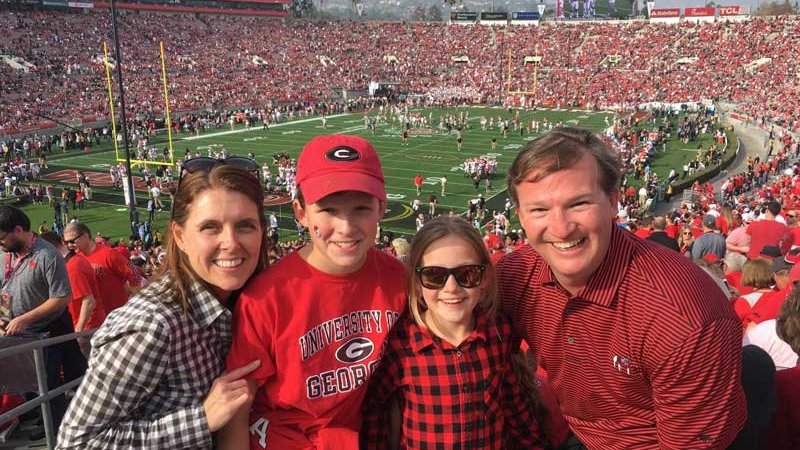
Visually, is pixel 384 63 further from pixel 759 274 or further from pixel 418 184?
pixel 759 274

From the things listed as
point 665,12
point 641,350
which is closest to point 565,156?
point 641,350

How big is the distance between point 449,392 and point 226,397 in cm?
80

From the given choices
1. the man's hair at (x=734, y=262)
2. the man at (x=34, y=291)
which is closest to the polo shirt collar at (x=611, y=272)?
the man at (x=34, y=291)

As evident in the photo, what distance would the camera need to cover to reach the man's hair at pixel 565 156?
1.94 metres

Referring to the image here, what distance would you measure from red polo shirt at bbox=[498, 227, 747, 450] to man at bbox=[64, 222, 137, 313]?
178 inches

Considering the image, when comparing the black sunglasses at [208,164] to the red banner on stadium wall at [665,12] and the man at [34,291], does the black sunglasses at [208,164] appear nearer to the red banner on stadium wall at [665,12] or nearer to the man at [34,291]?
the man at [34,291]

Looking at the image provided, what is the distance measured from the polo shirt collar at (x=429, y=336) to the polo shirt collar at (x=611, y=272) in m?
0.39

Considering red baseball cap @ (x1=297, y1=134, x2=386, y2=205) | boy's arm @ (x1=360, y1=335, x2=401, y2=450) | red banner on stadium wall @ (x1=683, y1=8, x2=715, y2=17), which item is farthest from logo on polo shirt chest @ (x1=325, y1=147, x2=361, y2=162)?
red banner on stadium wall @ (x1=683, y1=8, x2=715, y2=17)

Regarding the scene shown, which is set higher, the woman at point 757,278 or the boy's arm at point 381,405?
the boy's arm at point 381,405

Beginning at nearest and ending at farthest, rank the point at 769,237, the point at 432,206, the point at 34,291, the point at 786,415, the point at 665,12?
the point at 786,415, the point at 34,291, the point at 769,237, the point at 432,206, the point at 665,12

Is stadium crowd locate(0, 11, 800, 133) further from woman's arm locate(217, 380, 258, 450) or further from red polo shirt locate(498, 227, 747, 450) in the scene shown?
woman's arm locate(217, 380, 258, 450)

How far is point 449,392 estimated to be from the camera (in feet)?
7.25

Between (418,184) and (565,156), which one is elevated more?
(565,156)

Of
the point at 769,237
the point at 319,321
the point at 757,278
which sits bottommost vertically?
the point at 769,237
